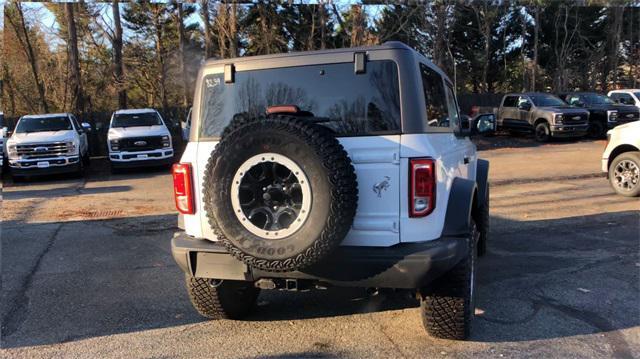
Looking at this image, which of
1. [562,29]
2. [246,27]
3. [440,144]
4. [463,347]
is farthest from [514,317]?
[562,29]

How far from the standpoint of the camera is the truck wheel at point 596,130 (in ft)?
72.0

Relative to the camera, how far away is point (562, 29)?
131 ft

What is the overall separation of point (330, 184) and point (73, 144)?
13.7 m

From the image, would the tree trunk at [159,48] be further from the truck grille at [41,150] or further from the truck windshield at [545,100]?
the truck windshield at [545,100]

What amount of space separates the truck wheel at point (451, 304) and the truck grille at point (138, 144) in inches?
524

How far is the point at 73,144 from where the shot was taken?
586 inches

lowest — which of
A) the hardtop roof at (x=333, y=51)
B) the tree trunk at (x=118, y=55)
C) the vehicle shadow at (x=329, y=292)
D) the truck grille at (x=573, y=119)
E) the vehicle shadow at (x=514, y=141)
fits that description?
the vehicle shadow at (x=329, y=292)

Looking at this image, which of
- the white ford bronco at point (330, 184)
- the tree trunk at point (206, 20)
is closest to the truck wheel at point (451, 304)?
the white ford bronco at point (330, 184)

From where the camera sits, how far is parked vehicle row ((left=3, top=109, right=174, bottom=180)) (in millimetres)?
14422

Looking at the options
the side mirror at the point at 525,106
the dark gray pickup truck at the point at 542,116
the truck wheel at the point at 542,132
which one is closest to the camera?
the dark gray pickup truck at the point at 542,116

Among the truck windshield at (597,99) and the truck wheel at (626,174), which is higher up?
the truck windshield at (597,99)

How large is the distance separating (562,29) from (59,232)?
4086 centimetres

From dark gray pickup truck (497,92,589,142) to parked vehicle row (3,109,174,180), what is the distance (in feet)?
47.2

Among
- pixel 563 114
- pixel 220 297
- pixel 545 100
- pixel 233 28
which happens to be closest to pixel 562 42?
pixel 545 100
